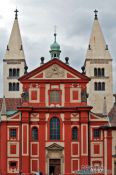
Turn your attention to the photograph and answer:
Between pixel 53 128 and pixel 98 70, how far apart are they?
41.5 meters

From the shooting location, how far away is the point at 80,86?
8619cm

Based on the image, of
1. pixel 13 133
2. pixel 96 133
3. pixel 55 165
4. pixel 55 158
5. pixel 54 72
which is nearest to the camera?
pixel 55 158

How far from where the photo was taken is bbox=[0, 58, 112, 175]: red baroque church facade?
84812 millimetres

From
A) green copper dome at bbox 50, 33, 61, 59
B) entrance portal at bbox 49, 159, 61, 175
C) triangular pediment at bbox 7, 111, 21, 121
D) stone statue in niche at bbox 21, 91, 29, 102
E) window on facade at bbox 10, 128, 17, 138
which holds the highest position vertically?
green copper dome at bbox 50, 33, 61, 59

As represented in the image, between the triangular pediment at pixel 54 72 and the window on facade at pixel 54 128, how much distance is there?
17.7 ft

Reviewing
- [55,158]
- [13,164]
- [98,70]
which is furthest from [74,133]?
[98,70]

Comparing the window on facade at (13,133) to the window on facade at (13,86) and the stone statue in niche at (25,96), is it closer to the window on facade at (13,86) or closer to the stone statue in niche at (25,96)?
the stone statue in niche at (25,96)

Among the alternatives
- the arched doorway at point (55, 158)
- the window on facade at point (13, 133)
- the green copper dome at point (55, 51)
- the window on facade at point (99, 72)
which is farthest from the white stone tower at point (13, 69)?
the arched doorway at point (55, 158)

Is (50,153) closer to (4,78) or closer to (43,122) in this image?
(43,122)

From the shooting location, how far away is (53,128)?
86.0 meters

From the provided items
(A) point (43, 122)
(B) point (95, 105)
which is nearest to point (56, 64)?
(A) point (43, 122)

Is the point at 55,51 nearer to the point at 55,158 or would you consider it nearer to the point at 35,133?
the point at 35,133

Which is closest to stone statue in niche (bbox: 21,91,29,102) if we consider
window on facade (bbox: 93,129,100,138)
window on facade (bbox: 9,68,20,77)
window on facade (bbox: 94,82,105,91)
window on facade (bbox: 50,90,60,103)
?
window on facade (bbox: 50,90,60,103)

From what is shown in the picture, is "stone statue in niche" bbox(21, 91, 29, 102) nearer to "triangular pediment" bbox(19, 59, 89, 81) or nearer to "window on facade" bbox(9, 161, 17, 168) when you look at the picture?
"triangular pediment" bbox(19, 59, 89, 81)
